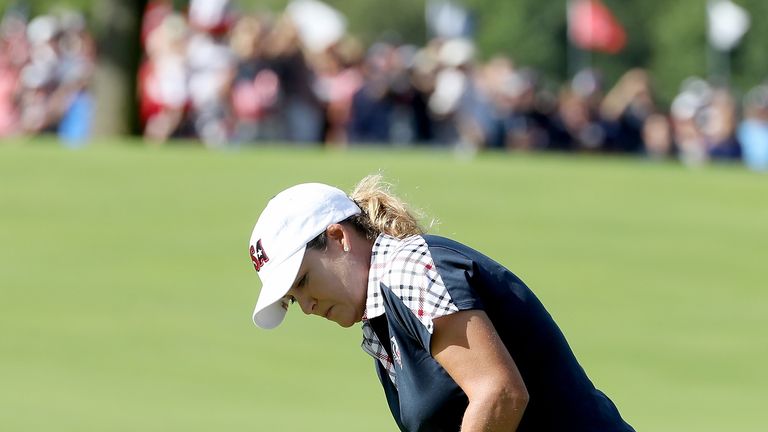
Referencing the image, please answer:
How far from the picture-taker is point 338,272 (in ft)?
13.3

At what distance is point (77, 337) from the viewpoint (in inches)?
504

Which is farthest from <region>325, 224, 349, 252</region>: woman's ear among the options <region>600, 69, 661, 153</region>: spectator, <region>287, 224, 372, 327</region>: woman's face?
<region>600, 69, 661, 153</region>: spectator

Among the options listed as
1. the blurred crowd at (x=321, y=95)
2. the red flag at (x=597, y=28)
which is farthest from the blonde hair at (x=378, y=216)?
the red flag at (x=597, y=28)

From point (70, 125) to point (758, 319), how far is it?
10.9 meters

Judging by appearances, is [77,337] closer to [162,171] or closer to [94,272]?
[94,272]

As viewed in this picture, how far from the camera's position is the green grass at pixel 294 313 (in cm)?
1130

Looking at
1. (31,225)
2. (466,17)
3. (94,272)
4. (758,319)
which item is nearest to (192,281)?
(94,272)

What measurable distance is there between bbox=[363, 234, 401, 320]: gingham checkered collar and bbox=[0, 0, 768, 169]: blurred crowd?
12776 millimetres

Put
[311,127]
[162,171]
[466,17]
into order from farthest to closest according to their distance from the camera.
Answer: [466,17] < [311,127] < [162,171]

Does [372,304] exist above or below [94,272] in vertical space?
above

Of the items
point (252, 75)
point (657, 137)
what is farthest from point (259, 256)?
point (657, 137)

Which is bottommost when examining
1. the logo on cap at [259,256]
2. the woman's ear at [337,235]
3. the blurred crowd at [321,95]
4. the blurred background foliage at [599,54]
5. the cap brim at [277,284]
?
the blurred background foliage at [599,54]

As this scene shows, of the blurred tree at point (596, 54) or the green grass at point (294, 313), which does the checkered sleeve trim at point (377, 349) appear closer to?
the green grass at point (294, 313)

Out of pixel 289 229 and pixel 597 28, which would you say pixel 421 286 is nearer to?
pixel 289 229
